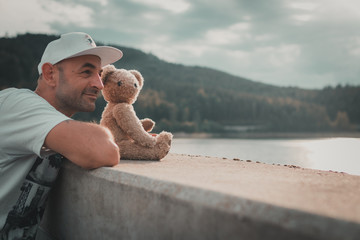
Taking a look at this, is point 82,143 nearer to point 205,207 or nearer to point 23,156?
point 23,156

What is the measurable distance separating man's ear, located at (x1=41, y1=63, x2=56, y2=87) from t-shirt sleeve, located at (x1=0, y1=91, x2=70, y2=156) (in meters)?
0.33

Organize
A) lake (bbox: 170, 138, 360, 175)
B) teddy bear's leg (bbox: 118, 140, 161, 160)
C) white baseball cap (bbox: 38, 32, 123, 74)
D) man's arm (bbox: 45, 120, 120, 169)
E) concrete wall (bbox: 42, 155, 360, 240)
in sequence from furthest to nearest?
lake (bbox: 170, 138, 360, 175) < teddy bear's leg (bbox: 118, 140, 161, 160) < white baseball cap (bbox: 38, 32, 123, 74) < man's arm (bbox: 45, 120, 120, 169) < concrete wall (bbox: 42, 155, 360, 240)

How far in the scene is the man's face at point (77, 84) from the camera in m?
2.01

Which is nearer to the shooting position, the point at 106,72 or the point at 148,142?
the point at 148,142

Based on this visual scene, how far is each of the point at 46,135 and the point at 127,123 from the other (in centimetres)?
98

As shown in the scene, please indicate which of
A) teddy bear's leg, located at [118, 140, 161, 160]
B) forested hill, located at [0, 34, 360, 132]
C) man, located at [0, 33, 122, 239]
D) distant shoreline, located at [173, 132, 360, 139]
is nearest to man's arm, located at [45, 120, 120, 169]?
man, located at [0, 33, 122, 239]

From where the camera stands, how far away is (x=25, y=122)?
5.27ft

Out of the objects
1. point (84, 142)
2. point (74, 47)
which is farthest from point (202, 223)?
point (74, 47)

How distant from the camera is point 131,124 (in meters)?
2.48

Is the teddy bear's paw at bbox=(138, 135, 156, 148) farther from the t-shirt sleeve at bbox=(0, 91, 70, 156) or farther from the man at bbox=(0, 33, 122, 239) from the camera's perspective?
the t-shirt sleeve at bbox=(0, 91, 70, 156)

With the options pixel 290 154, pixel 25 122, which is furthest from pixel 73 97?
pixel 290 154

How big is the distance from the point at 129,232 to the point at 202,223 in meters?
0.50

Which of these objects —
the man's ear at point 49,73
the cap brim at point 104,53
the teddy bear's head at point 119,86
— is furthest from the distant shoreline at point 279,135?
the man's ear at point 49,73

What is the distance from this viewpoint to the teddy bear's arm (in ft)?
8.08
